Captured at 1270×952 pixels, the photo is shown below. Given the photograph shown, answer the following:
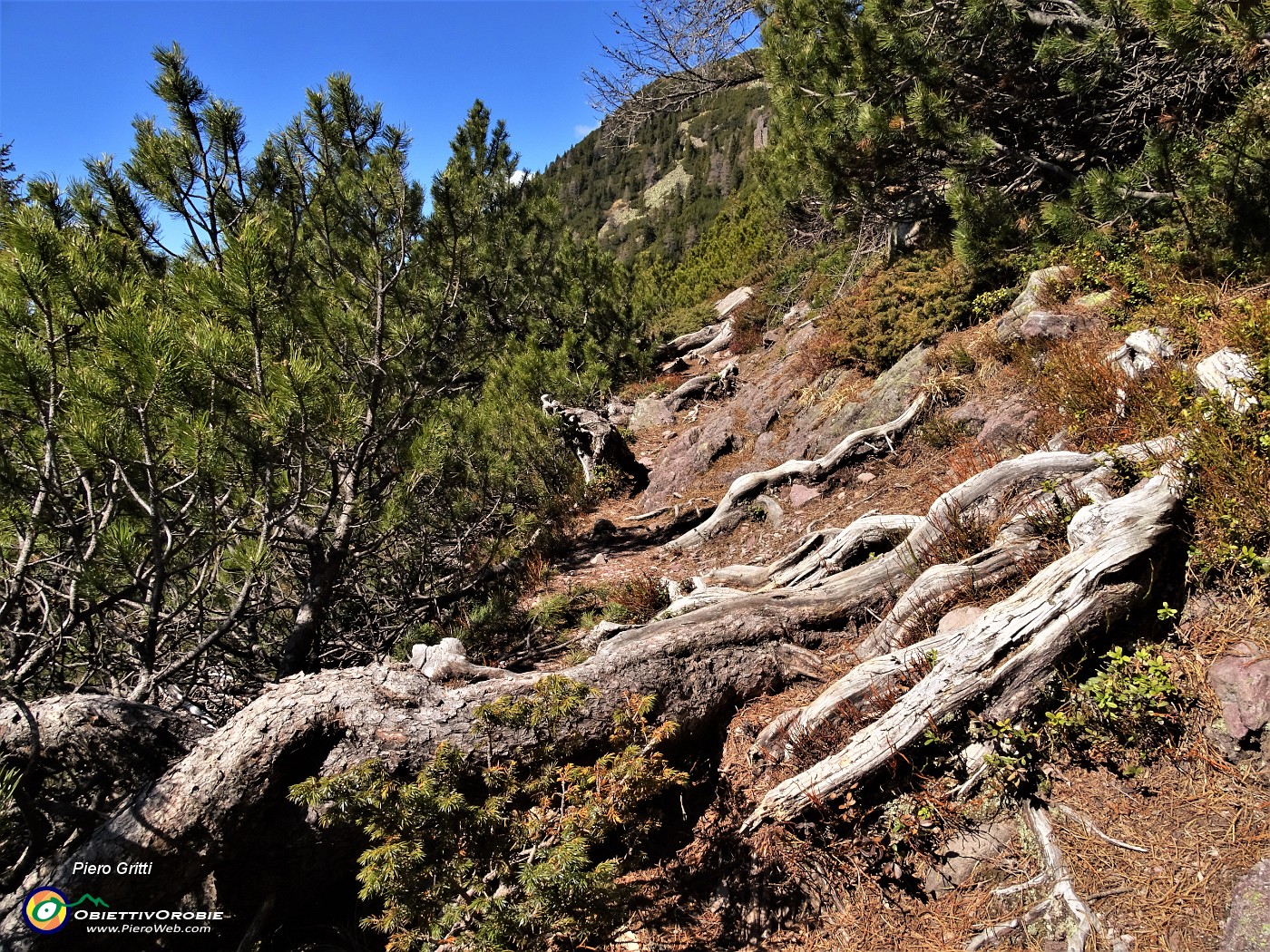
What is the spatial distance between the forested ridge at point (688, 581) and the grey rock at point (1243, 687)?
0.05 feet

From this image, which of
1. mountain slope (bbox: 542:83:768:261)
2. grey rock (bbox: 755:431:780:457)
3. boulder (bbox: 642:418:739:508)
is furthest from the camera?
mountain slope (bbox: 542:83:768:261)

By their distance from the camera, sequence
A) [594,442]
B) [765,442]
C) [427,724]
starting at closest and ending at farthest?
[427,724] < [765,442] < [594,442]

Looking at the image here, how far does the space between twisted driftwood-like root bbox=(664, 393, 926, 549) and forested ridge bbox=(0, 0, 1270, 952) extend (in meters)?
0.07

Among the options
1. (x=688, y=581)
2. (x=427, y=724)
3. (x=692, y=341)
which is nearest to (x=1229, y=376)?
(x=688, y=581)

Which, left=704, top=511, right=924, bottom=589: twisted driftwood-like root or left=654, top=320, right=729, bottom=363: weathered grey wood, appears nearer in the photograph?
left=704, top=511, right=924, bottom=589: twisted driftwood-like root

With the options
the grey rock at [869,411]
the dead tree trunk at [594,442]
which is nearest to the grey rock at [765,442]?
the grey rock at [869,411]

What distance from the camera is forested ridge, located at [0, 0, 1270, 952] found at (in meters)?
2.42

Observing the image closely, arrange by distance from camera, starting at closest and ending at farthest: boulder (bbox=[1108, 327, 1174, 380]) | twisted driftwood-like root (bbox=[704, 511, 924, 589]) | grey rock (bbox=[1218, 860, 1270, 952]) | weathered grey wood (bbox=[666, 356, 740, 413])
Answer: grey rock (bbox=[1218, 860, 1270, 952]), boulder (bbox=[1108, 327, 1174, 380]), twisted driftwood-like root (bbox=[704, 511, 924, 589]), weathered grey wood (bbox=[666, 356, 740, 413])

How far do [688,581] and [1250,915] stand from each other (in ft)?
12.5

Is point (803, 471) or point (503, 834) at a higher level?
point (503, 834)

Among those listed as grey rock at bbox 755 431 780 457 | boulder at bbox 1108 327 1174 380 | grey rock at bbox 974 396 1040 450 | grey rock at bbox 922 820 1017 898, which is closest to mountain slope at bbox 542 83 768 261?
grey rock at bbox 755 431 780 457

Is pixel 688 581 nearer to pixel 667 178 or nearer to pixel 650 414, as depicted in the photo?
pixel 650 414

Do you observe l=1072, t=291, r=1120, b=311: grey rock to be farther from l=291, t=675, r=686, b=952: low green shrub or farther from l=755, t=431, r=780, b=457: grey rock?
l=291, t=675, r=686, b=952: low green shrub

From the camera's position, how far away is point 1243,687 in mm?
2396
